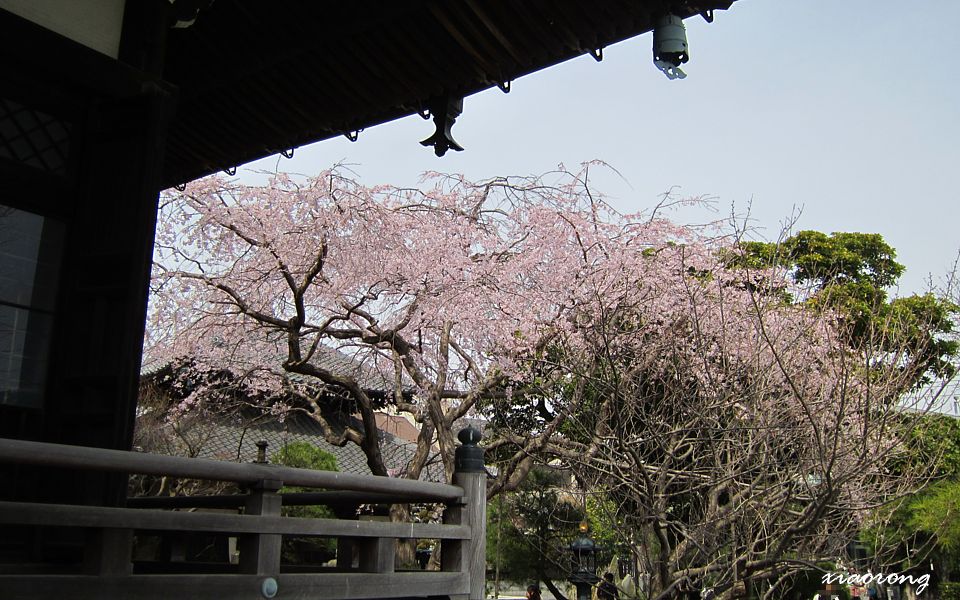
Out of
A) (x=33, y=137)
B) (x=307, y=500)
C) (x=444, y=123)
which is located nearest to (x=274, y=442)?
(x=307, y=500)

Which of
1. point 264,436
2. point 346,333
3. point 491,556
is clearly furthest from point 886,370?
Result: point 264,436

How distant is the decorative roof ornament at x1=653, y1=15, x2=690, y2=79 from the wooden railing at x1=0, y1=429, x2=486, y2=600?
2.25 meters

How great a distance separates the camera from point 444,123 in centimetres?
397

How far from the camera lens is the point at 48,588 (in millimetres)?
2492

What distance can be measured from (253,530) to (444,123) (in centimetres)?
216

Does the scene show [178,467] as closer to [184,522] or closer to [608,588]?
[184,522]

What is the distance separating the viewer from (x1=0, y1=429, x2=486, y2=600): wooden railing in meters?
2.52

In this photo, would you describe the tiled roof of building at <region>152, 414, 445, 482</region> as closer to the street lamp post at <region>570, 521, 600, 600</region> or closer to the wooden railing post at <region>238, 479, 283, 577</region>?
the street lamp post at <region>570, 521, 600, 600</region>

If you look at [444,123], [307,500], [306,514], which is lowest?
[306,514]

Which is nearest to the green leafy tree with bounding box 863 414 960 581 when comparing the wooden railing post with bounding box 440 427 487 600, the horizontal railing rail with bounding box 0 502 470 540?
the wooden railing post with bounding box 440 427 487 600

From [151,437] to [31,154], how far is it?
40.9 feet

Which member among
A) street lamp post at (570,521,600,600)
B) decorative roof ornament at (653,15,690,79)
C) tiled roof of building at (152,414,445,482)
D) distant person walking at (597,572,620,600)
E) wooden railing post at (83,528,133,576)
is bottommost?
distant person walking at (597,572,620,600)

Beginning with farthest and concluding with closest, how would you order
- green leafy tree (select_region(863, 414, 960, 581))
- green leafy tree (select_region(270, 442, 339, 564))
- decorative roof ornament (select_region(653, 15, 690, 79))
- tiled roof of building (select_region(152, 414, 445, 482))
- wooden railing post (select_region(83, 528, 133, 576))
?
tiled roof of building (select_region(152, 414, 445, 482)) < green leafy tree (select_region(863, 414, 960, 581)) < green leafy tree (select_region(270, 442, 339, 564)) < decorative roof ornament (select_region(653, 15, 690, 79)) < wooden railing post (select_region(83, 528, 133, 576))

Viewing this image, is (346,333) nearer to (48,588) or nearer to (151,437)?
(151,437)
